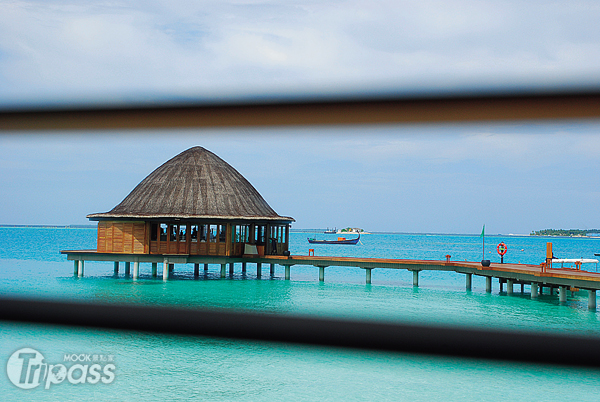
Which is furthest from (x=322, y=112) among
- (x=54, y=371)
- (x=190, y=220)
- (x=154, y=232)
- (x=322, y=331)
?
(x=154, y=232)

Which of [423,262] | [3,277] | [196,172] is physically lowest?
[3,277]

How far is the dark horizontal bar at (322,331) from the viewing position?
3.32ft

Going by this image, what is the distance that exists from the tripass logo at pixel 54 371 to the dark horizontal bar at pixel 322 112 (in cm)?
1492

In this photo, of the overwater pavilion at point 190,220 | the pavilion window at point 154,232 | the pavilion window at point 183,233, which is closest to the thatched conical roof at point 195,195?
the overwater pavilion at point 190,220

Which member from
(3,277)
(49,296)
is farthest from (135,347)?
(3,277)

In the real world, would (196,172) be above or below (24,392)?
above

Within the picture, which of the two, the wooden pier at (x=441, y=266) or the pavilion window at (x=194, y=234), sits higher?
the pavilion window at (x=194, y=234)

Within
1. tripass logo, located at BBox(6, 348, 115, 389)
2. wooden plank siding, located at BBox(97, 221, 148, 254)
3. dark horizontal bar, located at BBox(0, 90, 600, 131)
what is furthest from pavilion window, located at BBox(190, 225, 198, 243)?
dark horizontal bar, located at BBox(0, 90, 600, 131)

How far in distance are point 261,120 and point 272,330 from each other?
49cm

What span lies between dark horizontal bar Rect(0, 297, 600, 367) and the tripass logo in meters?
14.9

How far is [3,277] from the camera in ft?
143

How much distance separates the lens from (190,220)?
101 ft

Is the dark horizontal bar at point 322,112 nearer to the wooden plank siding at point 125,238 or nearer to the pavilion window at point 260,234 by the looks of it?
the wooden plank siding at point 125,238

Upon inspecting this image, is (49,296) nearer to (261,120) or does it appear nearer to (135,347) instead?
(261,120)
